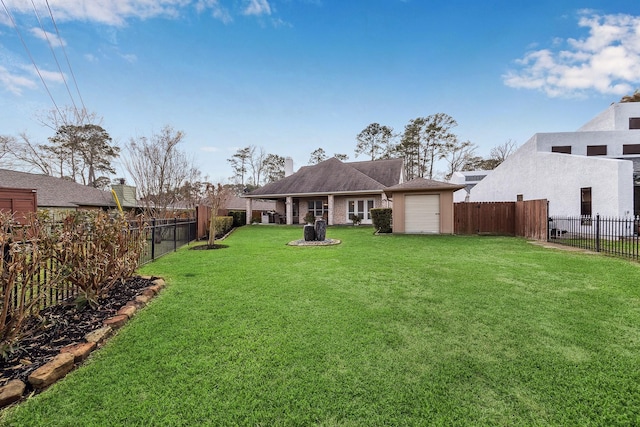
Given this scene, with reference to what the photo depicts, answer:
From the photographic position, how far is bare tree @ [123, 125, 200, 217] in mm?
13516

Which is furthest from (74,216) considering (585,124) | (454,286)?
(585,124)

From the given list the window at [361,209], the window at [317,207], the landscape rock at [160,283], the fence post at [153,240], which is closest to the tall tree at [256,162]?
the window at [317,207]

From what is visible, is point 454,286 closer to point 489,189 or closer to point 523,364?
point 523,364

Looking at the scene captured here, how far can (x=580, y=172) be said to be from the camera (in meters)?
12.5

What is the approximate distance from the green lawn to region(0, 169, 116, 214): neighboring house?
1934cm

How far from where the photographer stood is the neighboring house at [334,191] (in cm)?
2065

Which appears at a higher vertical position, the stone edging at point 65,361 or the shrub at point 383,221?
the shrub at point 383,221

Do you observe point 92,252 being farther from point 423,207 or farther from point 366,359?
point 423,207

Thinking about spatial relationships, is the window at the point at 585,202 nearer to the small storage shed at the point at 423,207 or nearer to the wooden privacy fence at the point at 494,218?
the wooden privacy fence at the point at 494,218

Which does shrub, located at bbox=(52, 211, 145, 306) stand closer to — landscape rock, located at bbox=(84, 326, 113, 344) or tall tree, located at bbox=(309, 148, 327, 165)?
landscape rock, located at bbox=(84, 326, 113, 344)

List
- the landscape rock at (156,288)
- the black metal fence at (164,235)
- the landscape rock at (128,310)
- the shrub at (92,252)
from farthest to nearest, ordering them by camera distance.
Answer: the black metal fence at (164,235)
the landscape rock at (156,288)
the landscape rock at (128,310)
the shrub at (92,252)

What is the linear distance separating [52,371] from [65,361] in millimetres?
132

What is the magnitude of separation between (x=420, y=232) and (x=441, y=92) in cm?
849

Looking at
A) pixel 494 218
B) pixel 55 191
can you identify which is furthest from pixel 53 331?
pixel 55 191
